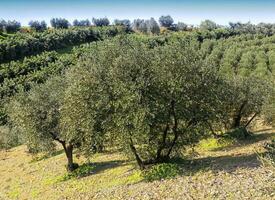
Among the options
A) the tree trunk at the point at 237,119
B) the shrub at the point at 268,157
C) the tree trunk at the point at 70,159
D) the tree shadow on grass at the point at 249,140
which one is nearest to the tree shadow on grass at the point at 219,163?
the shrub at the point at 268,157

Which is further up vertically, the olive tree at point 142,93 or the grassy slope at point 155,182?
the olive tree at point 142,93

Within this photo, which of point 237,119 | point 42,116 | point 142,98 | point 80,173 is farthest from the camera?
point 237,119

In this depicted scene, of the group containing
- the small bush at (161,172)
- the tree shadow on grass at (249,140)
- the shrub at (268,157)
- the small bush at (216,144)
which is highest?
the shrub at (268,157)

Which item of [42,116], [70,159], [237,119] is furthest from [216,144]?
[42,116]

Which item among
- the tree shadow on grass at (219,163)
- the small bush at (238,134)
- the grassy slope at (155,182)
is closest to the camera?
the grassy slope at (155,182)

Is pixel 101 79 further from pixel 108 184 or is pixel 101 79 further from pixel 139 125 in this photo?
pixel 108 184

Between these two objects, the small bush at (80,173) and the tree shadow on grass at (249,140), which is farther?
the tree shadow on grass at (249,140)

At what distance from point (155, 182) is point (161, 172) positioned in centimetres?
143

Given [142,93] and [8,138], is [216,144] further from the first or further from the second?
[8,138]

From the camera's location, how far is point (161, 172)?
32062mm

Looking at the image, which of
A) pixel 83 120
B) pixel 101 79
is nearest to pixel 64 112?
pixel 83 120

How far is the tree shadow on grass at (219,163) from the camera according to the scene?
31.1 meters

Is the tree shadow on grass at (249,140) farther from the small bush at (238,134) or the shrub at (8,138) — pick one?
the shrub at (8,138)

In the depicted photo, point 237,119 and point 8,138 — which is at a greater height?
point 8,138
